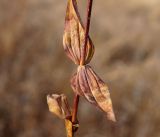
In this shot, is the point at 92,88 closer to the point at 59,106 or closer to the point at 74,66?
the point at 59,106

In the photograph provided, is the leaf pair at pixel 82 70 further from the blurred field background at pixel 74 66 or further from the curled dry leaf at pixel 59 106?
the blurred field background at pixel 74 66

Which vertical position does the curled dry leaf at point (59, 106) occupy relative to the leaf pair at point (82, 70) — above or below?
below

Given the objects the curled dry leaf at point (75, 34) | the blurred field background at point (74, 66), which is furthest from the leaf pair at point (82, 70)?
the blurred field background at point (74, 66)

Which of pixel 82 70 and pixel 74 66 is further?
pixel 74 66

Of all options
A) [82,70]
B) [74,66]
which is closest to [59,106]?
[82,70]

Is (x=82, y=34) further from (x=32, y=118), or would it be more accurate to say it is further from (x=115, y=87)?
(x=115, y=87)

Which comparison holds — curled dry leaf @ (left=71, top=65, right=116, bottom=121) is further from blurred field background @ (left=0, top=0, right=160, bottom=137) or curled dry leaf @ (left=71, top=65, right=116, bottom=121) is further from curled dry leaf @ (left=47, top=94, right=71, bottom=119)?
blurred field background @ (left=0, top=0, right=160, bottom=137)
